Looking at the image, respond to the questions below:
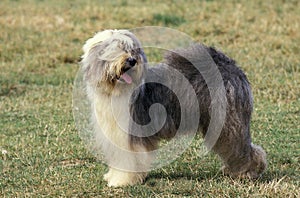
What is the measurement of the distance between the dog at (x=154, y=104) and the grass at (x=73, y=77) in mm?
279

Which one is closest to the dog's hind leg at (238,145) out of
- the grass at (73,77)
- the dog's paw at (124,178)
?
the grass at (73,77)

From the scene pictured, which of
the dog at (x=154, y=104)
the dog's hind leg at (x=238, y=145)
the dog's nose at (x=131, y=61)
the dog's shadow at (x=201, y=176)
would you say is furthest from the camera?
the dog's shadow at (x=201, y=176)

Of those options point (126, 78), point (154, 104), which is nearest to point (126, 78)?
point (126, 78)

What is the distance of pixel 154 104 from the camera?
6.68 m

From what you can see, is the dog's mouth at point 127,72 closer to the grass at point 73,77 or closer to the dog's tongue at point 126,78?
the dog's tongue at point 126,78

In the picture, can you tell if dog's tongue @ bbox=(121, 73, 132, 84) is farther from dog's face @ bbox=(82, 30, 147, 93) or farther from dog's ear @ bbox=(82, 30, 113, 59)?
dog's ear @ bbox=(82, 30, 113, 59)

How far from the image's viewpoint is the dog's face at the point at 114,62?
6.36m

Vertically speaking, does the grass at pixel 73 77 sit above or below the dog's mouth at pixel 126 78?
below

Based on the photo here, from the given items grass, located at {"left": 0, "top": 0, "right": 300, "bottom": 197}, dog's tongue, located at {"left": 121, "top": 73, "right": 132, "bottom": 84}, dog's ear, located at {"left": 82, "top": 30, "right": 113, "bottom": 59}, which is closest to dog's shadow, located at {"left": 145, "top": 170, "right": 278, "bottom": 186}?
grass, located at {"left": 0, "top": 0, "right": 300, "bottom": 197}

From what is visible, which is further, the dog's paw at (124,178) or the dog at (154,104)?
the dog's paw at (124,178)

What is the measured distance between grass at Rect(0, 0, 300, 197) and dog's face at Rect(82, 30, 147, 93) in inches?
39.5

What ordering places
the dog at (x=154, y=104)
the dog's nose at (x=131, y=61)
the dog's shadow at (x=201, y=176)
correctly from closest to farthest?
the dog's nose at (x=131, y=61) → the dog at (x=154, y=104) → the dog's shadow at (x=201, y=176)

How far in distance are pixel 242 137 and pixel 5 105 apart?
180 inches

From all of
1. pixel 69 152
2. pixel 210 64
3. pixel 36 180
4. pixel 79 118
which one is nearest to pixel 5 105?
pixel 79 118
